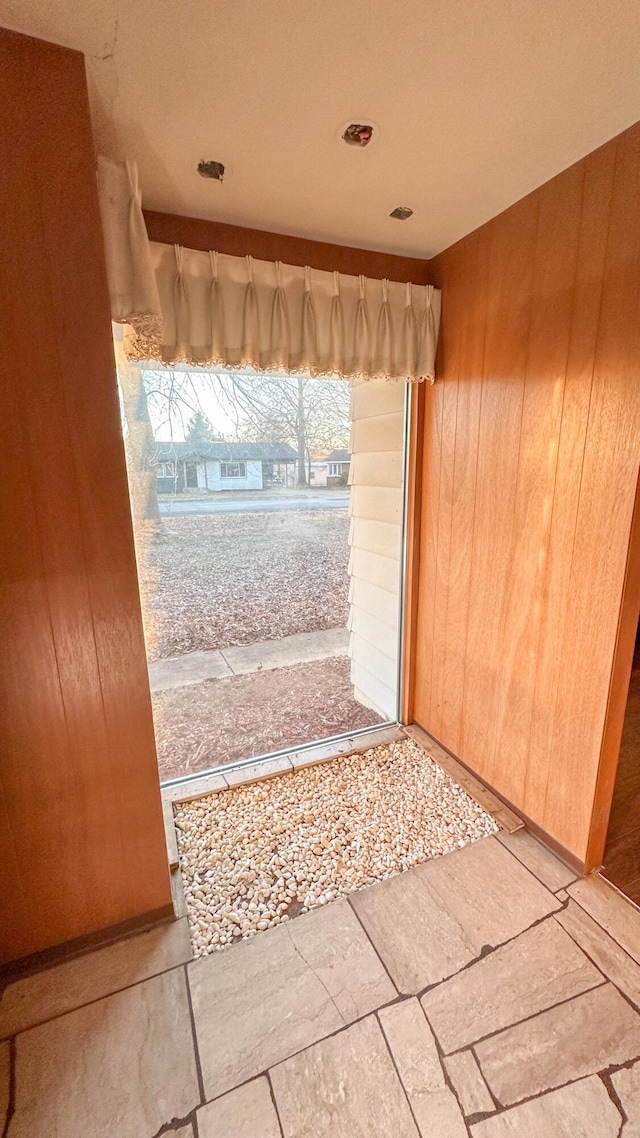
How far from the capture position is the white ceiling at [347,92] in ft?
2.88

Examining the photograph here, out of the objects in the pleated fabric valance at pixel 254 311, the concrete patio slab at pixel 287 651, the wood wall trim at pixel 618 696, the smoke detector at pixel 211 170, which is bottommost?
the concrete patio slab at pixel 287 651

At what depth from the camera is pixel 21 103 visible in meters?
0.94

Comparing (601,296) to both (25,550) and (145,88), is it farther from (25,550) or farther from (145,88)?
(25,550)

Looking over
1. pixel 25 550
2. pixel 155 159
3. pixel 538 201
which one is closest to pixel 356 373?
pixel 538 201

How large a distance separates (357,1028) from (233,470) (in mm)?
2017

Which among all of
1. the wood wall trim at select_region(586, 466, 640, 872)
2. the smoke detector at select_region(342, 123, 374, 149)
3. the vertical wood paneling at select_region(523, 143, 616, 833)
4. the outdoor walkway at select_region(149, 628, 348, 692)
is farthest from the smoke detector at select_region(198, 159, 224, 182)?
the outdoor walkway at select_region(149, 628, 348, 692)

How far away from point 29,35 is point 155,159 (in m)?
0.38

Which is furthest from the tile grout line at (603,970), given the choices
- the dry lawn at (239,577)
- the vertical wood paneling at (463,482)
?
the dry lawn at (239,577)

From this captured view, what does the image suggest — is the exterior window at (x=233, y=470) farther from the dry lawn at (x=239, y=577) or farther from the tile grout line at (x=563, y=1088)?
the tile grout line at (x=563, y=1088)

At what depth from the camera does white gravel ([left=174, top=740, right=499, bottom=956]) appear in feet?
4.75

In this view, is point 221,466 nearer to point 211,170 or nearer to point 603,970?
point 211,170

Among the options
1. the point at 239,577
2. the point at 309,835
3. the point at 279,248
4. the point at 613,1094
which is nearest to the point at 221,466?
the point at 239,577

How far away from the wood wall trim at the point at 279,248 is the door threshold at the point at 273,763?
2.22m

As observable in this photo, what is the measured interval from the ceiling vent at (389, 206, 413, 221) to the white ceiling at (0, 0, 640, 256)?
45 millimetres
